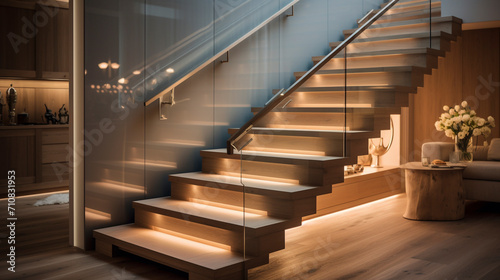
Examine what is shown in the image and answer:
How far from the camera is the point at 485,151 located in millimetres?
6641

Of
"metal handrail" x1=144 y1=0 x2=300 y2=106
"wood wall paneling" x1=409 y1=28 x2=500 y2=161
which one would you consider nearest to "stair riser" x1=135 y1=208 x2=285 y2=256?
"metal handrail" x1=144 y1=0 x2=300 y2=106

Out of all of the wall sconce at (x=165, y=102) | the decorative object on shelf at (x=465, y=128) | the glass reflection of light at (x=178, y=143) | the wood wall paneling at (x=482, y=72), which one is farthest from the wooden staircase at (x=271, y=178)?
the wood wall paneling at (x=482, y=72)

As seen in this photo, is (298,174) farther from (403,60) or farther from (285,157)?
(403,60)

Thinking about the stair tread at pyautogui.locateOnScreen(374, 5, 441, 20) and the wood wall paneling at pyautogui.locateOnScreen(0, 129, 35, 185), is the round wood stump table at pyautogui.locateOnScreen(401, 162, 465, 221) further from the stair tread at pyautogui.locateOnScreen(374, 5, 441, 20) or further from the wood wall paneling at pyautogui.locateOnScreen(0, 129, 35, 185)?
the wood wall paneling at pyautogui.locateOnScreen(0, 129, 35, 185)

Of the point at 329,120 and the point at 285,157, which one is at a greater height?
the point at 329,120

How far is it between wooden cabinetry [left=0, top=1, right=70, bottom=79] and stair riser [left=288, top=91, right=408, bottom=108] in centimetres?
456

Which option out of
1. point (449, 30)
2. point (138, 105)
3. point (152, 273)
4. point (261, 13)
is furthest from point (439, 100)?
point (152, 273)

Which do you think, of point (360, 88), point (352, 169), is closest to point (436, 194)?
point (352, 169)

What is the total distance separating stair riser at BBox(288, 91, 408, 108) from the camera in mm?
4020

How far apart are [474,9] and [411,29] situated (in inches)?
66.4

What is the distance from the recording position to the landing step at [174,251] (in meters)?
3.32

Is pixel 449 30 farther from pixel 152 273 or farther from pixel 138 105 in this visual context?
pixel 152 273

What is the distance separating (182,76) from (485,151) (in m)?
4.13

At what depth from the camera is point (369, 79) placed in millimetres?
4812
